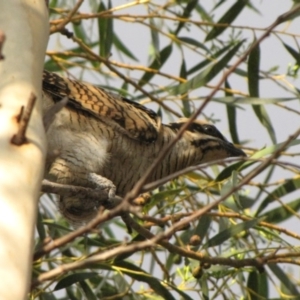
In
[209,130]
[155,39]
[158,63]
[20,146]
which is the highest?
[20,146]

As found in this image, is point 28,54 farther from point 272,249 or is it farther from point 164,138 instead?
point 164,138

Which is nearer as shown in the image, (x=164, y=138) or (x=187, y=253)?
(x=187, y=253)

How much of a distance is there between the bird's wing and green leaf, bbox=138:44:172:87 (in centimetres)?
37

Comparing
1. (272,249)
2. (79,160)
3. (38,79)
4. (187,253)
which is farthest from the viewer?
(79,160)

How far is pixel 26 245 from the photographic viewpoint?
5.57 feet

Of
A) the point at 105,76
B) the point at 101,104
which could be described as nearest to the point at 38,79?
the point at 101,104

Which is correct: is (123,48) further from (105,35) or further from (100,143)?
(100,143)

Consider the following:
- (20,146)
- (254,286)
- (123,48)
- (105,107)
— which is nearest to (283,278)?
(254,286)

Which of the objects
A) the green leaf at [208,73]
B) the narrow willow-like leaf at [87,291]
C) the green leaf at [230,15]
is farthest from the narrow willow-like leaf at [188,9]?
the narrow willow-like leaf at [87,291]

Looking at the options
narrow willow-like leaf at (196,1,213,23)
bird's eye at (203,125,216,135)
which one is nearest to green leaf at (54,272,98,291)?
bird's eye at (203,125,216,135)

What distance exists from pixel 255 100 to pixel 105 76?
1.16m

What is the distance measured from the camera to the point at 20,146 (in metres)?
1.87

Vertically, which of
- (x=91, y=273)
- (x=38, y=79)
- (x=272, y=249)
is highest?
(x=38, y=79)

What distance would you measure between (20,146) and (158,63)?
7.58 ft
